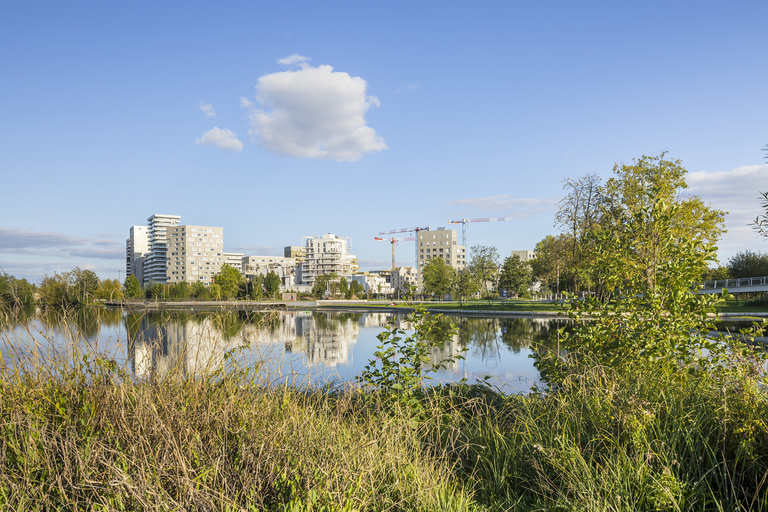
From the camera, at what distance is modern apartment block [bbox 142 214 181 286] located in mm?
152250

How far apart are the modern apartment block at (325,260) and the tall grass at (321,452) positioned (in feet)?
471

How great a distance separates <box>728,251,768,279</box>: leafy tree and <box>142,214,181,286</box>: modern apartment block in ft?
472

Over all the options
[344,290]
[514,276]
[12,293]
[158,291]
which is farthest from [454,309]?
[344,290]

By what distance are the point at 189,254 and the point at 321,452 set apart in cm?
16074

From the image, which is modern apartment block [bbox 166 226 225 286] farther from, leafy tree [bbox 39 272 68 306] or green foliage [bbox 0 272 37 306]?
green foliage [bbox 0 272 37 306]

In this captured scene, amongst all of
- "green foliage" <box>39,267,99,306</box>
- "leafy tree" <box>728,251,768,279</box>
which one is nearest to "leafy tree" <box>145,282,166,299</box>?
"green foliage" <box>39,267,99,306</box>

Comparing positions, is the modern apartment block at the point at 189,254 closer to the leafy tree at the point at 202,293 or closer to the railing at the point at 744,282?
the leafy tree at the point at 202,293

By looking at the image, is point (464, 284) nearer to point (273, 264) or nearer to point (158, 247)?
point (273, 264)

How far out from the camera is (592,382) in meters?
4.41

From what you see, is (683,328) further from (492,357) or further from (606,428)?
(492,357)

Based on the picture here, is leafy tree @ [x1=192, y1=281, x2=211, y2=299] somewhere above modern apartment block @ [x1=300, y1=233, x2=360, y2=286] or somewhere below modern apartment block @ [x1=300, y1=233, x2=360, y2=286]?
below

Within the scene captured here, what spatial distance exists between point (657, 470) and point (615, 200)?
2933cm

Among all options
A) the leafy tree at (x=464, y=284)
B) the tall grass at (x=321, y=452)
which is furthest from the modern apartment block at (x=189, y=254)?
the tall grass at (x=321, y=452)

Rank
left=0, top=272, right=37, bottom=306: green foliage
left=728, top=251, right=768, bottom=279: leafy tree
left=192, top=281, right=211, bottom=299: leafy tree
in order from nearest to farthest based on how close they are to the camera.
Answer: left=0, top=272, right=37, bottom=306: green foliage → left=192, top=281, right=211, bottom=299: leafy tree → left=728, top=251, right=768, bottom=279: leafy tree
